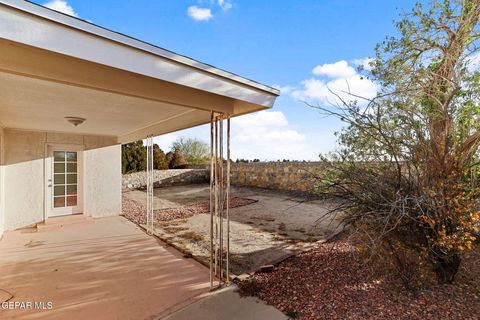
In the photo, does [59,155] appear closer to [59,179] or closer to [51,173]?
[51,173]

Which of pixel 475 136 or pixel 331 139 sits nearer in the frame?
pixel 475 136

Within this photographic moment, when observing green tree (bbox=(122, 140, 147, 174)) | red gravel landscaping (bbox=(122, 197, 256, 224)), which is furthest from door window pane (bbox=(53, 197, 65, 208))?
green tree (bbox=(122, 140, 147, 174))

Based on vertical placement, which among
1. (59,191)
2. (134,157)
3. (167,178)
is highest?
(134,157)

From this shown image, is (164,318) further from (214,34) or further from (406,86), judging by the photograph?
(214,34)

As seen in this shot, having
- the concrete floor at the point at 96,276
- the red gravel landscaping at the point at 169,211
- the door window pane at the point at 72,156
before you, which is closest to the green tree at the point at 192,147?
the red gravel landscaping at the point at 169,211

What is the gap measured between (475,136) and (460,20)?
304 cm

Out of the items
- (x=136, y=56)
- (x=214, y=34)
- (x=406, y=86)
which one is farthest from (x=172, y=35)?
(x=406, y=86)

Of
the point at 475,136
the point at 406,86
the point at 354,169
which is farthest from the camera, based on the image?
the point at 406,86

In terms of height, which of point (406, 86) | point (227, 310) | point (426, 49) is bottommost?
point (227, 310)

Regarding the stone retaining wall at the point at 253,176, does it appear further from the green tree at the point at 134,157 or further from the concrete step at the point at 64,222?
the concrete step at the point at 64,222

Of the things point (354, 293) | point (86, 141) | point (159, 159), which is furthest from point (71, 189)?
point (159, 159)

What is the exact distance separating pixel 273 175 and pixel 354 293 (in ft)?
A: 37.1

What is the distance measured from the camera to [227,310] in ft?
9.74

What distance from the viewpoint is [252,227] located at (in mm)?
6906
